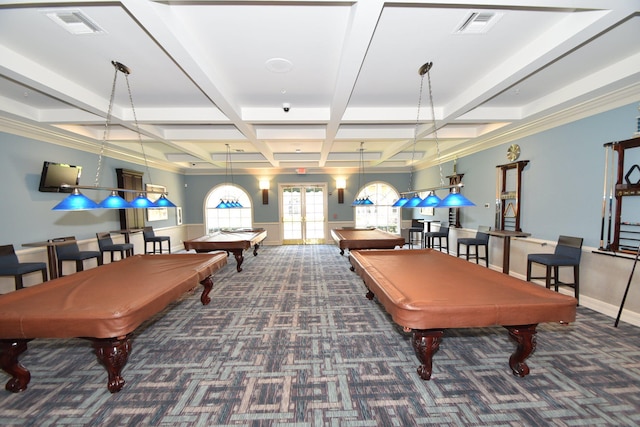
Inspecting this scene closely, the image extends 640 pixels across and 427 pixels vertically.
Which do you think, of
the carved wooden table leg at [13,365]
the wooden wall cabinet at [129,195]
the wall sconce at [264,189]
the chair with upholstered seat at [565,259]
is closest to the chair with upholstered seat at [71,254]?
the wooden wall cabinet at [129,195]

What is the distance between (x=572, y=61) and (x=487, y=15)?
154cm

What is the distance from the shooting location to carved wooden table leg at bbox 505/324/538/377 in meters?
2.07

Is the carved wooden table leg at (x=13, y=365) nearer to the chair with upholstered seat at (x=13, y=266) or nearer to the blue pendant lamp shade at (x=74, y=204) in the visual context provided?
the blue pendant lamp shade at (x=74, y=204)

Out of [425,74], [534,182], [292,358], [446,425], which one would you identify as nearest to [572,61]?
[425,74]

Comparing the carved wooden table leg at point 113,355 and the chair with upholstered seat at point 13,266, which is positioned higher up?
the chair with upholstered seat at point 13,266

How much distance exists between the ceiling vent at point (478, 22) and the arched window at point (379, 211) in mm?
7580

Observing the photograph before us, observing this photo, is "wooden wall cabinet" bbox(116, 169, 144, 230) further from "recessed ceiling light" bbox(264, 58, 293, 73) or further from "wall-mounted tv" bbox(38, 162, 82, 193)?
"recessed ceiling light" bbox(264, 58, 293, 73)

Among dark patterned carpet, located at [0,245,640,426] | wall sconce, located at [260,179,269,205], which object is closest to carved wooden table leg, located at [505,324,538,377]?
dark patterned carpet, located at [0,245,640,426]

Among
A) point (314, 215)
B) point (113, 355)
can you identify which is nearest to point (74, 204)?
point (113, 355)

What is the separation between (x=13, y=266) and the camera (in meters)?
Answer: 3.64

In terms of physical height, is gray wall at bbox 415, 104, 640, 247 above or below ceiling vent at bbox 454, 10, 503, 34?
below

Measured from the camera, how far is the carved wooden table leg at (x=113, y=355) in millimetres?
1930

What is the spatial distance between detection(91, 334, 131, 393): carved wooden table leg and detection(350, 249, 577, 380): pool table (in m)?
2.12

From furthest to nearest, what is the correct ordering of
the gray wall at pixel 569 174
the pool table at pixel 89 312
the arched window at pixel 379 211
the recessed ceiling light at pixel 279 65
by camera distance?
the arched window at pixel 379 211, the gray wall at pixel 569 174, the recessed ceiling light at pixel 279 65, the pool table at pixel 89 312
